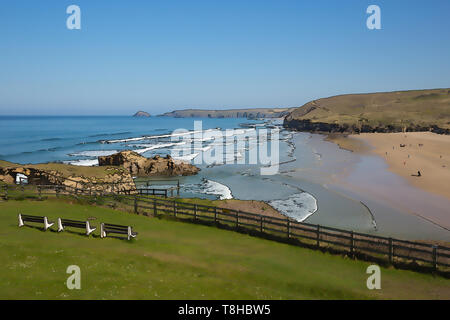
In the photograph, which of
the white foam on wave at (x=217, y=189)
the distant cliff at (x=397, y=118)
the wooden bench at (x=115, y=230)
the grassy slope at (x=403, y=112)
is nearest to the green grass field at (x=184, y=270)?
the wooden bench at (x=115, y=230)

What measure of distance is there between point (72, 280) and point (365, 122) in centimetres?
13848

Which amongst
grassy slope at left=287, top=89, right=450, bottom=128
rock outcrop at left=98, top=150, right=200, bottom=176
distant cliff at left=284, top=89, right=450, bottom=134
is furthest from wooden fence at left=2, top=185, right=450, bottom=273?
grassy slope at left=287, top=89, right=450, bottom=128

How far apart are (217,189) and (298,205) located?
11727 millimetres

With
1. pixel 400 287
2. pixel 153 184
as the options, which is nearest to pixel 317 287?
pixel 400 287

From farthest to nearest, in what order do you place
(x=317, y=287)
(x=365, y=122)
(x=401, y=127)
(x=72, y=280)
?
(x=365, y=122) → (x=401, y=127) → (x=317, y=287) → (x=72, y=280)

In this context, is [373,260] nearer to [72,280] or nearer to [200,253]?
[200,253]

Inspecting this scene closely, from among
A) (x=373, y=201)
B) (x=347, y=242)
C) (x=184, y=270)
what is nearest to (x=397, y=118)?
(x=373, y=201)

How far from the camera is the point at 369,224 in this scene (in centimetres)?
2556

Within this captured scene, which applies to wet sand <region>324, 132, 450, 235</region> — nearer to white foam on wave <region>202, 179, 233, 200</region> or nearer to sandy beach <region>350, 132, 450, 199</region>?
sandy beach <region>350, 132, 450, 199</region>

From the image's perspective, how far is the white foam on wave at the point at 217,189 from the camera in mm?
37037

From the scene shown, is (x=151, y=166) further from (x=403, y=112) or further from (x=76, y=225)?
(x=403, y=112)

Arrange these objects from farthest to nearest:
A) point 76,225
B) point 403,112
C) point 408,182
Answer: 1. point 403,112
2. point 408,182
3. point 76,225

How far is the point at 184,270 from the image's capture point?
1409 cm

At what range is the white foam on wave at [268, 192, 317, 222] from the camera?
94.6 ft
